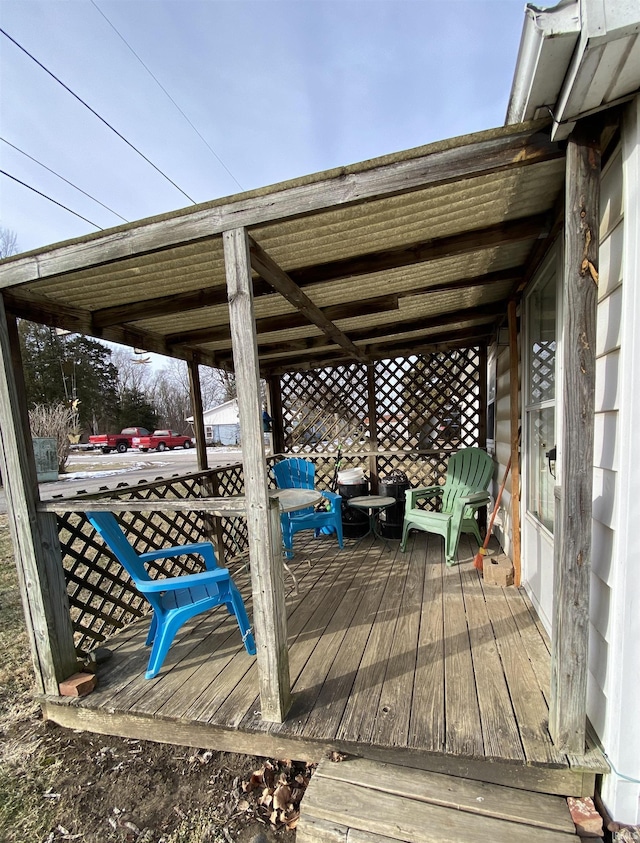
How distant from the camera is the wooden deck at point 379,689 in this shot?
1340mm

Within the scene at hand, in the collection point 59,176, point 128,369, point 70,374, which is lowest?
point 70,374

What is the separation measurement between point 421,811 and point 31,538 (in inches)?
76.7

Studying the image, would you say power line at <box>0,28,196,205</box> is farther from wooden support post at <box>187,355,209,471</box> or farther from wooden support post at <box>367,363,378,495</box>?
wooden support post at <box>367,363,378,495</box>

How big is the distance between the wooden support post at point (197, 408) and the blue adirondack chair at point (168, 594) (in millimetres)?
1515

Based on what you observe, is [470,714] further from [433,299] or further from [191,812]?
[433,299]

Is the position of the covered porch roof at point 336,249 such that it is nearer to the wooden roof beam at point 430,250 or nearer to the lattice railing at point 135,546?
the wooden roof beam at point 430,250

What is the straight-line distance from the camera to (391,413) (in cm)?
457

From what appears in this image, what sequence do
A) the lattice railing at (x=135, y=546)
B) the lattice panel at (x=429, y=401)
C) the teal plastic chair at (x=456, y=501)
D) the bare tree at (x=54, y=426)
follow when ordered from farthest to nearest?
the bare tree at (x=54, y=426), the lattice panel at (x=429, y=401), the teal plastic chair at (x=456, y=501), the lattice railing at (x=135, y=546)

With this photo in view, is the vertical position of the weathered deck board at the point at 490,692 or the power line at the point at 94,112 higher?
the power line at the point at 94,112

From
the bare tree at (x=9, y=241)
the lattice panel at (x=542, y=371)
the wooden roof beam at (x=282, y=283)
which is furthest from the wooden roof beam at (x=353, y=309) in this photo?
the bare tree at (x=9, y=241)

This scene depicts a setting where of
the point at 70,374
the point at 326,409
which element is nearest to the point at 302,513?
the point at 326,409

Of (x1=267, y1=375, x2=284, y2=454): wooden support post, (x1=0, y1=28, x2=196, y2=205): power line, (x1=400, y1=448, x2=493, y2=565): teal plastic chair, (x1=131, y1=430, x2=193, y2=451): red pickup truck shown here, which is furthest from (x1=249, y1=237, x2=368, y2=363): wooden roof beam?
(x1=131, y1=430, x2=193, y2=451): red pickup truck

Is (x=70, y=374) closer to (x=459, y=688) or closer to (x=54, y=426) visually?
(x=54, y=426)

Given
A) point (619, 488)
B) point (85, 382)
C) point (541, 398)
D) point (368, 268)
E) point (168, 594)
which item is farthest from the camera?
point (85, 382)
